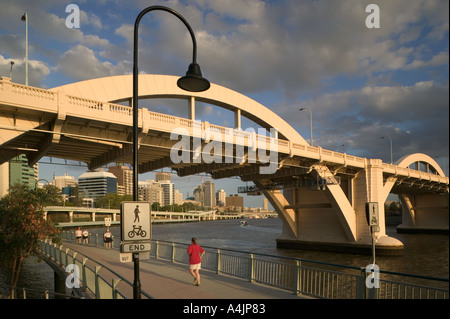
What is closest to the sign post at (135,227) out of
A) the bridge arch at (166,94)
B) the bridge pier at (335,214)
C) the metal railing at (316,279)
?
the metal railing at (316,279)

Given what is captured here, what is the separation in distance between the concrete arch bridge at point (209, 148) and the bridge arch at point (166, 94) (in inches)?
2.6

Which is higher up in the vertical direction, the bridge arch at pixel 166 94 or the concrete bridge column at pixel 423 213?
the bridge arch at pixel 166 94

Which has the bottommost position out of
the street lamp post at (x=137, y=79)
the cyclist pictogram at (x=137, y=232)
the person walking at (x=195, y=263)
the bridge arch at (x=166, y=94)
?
the person walking at (x=195, y=263)

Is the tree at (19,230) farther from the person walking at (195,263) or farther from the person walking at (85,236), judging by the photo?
the person walking at (195,263)

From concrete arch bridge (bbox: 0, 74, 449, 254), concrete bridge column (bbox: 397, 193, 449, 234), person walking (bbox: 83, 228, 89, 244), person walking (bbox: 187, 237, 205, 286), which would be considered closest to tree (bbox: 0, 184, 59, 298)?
concrete arch bridge (bbox: 0, 74, 449, 254)

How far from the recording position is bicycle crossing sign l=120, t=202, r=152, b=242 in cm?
707

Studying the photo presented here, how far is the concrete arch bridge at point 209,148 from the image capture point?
18.6 metres

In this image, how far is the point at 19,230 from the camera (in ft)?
62.2

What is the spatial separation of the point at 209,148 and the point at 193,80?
56.0 ft

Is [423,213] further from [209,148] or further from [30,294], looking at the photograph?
[30,294]

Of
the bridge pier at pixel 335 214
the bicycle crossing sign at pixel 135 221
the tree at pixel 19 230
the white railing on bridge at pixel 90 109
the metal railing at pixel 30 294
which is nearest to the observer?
the bicycle crossing sign at pixel 135 221
